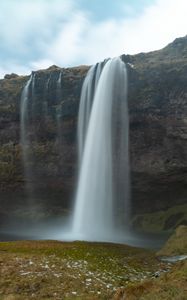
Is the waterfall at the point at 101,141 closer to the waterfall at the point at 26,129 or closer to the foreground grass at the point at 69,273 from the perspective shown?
the waterfall at the point at 26,129

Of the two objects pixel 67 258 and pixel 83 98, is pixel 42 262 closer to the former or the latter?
pixel 67 258

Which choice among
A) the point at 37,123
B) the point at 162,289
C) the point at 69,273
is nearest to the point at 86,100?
the point at 37,123

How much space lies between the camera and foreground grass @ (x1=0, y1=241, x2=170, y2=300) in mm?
20031

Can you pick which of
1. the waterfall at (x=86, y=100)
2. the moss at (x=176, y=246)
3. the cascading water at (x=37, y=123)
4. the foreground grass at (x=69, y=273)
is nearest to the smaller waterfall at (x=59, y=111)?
the cascading water at (x=37, y=123)

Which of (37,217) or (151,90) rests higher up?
(151,90)

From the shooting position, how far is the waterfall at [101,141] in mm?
73250

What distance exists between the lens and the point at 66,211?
8219cm

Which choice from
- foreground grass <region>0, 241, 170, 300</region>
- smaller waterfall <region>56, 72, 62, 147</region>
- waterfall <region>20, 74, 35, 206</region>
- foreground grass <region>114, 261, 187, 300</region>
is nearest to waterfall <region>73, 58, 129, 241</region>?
smaller waterfall <region>56, 72, 62, 147</region>

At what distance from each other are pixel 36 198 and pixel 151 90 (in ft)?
99.5

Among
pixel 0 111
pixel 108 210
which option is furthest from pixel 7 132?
pixel 108 210

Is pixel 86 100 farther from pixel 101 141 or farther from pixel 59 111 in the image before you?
pixel 101 141

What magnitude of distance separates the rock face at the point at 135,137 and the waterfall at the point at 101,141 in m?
1.69

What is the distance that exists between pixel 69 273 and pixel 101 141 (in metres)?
51.3

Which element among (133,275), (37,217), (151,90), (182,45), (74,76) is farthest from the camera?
(182,45)
